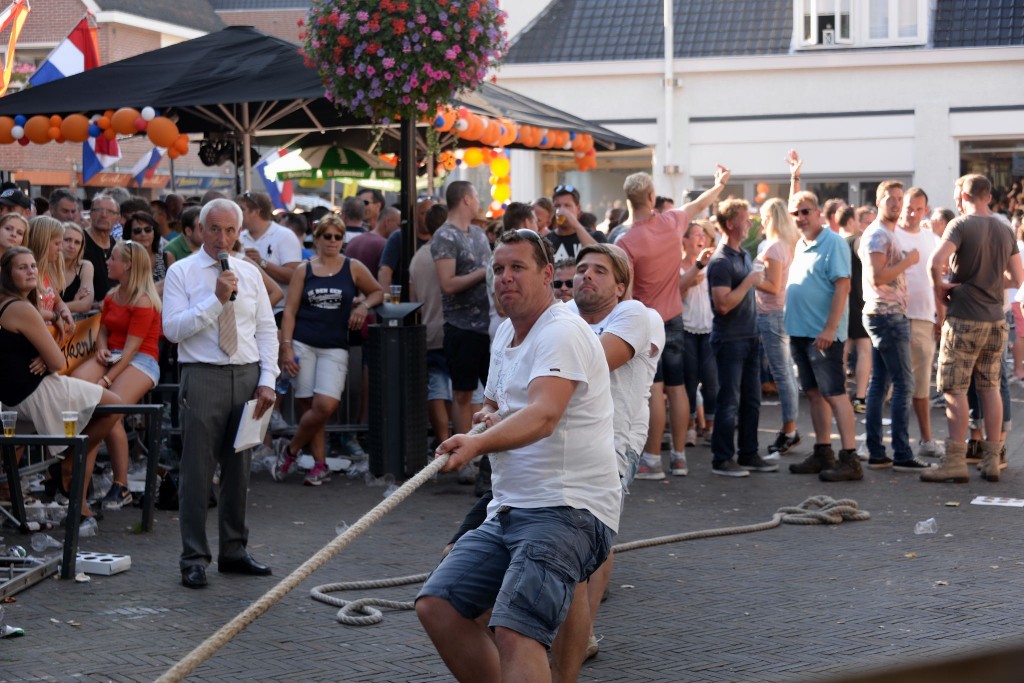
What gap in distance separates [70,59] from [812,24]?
1499cm

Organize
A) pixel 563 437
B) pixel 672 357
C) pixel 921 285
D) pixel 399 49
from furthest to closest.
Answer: pixel 921 285 < pixel 672 357 < pixel 399 49 < pixel 563 437

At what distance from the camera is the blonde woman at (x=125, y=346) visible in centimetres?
859

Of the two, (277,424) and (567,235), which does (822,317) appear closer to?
(567,235)

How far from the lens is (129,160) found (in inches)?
1442

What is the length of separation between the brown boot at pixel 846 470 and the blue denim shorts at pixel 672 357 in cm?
130

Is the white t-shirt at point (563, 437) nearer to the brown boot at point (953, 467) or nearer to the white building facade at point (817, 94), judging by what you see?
the brown boot at point (953, 467)

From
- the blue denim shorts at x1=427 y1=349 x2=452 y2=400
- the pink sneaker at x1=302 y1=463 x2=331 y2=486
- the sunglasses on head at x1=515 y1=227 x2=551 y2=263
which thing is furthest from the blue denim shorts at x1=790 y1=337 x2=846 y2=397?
the sunglasses on head at x1=515 y1=227 x2=551 y2=263

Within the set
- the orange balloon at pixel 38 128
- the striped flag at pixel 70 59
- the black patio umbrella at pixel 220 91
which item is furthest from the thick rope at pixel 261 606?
the striped flag at pixel 70 59

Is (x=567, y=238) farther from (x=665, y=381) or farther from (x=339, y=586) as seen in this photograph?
(x=339, y=586)

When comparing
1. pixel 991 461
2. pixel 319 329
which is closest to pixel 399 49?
pixel 319 329

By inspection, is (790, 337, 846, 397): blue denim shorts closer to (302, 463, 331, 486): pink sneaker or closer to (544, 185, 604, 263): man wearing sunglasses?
(544, 185, 604, 263): man wearing sunglasses

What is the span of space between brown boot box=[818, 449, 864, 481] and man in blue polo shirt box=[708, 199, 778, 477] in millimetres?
673

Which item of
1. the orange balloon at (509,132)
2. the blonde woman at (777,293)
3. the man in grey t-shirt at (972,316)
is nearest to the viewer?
the man in grey t-shirt at (972,316)

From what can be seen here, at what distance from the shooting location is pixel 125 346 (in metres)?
8.66
